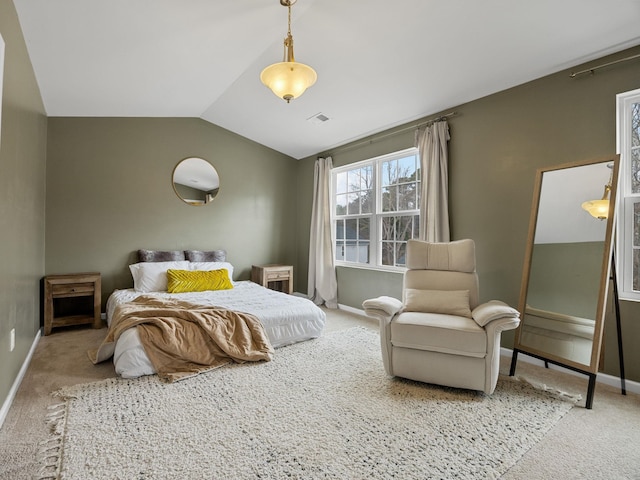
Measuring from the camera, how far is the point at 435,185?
351 cm

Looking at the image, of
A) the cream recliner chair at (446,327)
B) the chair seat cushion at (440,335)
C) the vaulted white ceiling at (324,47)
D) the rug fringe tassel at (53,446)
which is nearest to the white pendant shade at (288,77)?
the vaulted white ceiling at (324,47)

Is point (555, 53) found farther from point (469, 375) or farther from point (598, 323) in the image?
point (469, 375)

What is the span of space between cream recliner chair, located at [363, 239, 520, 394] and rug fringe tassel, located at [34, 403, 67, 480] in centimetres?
192

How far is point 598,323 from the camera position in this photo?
218cm

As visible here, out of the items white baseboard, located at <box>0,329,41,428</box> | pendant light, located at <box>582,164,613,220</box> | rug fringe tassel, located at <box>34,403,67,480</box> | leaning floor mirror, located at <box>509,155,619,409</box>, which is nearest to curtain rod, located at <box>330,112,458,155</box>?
leaning floor mirror, located at <box>509,155,619,409</box>

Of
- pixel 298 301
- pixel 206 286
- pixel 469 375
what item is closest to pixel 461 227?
pixel 469 375

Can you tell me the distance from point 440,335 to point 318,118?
303cm

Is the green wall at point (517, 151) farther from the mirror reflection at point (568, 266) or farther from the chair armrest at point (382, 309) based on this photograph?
the chair armrest at point (382, 309)

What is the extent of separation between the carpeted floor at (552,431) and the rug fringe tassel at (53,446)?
0.03 m

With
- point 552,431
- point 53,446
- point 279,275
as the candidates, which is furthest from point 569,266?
point 279,275

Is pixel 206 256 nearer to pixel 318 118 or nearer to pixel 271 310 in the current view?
pixel 271 310

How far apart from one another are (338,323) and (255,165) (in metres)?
2.87

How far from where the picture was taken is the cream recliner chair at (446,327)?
2174 millimetres

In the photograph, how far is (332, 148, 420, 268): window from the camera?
405 centimetres
